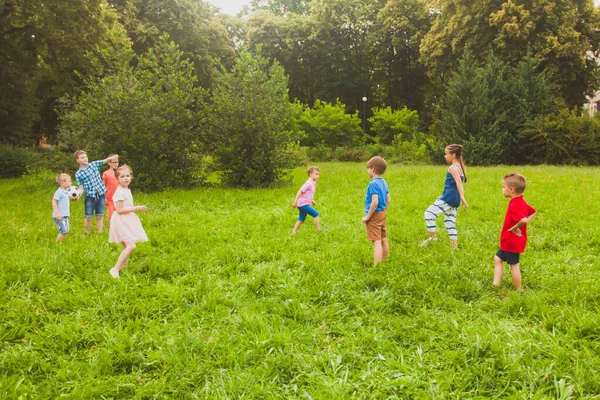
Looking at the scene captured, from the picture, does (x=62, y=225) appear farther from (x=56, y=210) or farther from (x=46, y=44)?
Answer: (x=46, y=44)

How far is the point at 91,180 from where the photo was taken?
316 inches

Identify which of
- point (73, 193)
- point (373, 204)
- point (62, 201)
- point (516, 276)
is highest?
point (373, 204)

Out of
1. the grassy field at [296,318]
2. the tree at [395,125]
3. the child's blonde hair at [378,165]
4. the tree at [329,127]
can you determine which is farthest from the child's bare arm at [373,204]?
the tree at [395,125]

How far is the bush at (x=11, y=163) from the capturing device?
20.5 metres

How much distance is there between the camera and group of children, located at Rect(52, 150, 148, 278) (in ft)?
18.1

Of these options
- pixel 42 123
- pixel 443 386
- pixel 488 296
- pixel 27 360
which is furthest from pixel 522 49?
pixel 42 123

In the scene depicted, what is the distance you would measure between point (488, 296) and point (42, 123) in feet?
104

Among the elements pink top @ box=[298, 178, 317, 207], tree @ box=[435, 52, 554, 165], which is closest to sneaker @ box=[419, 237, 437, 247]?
pink top @ box=[298, 178, 317, 207]

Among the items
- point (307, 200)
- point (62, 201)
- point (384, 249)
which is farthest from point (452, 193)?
point (62, 201)

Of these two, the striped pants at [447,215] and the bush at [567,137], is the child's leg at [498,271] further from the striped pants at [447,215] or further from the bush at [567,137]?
the bush at [567,137]

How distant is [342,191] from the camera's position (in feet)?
44.2

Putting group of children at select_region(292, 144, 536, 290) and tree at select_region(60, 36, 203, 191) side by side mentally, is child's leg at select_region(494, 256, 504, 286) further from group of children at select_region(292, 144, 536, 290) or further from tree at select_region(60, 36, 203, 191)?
tree at select_region(60, 36, 203, 191)

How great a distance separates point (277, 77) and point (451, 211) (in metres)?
11.4

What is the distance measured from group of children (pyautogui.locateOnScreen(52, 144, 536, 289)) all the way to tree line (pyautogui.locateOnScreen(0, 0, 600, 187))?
6601 mm
